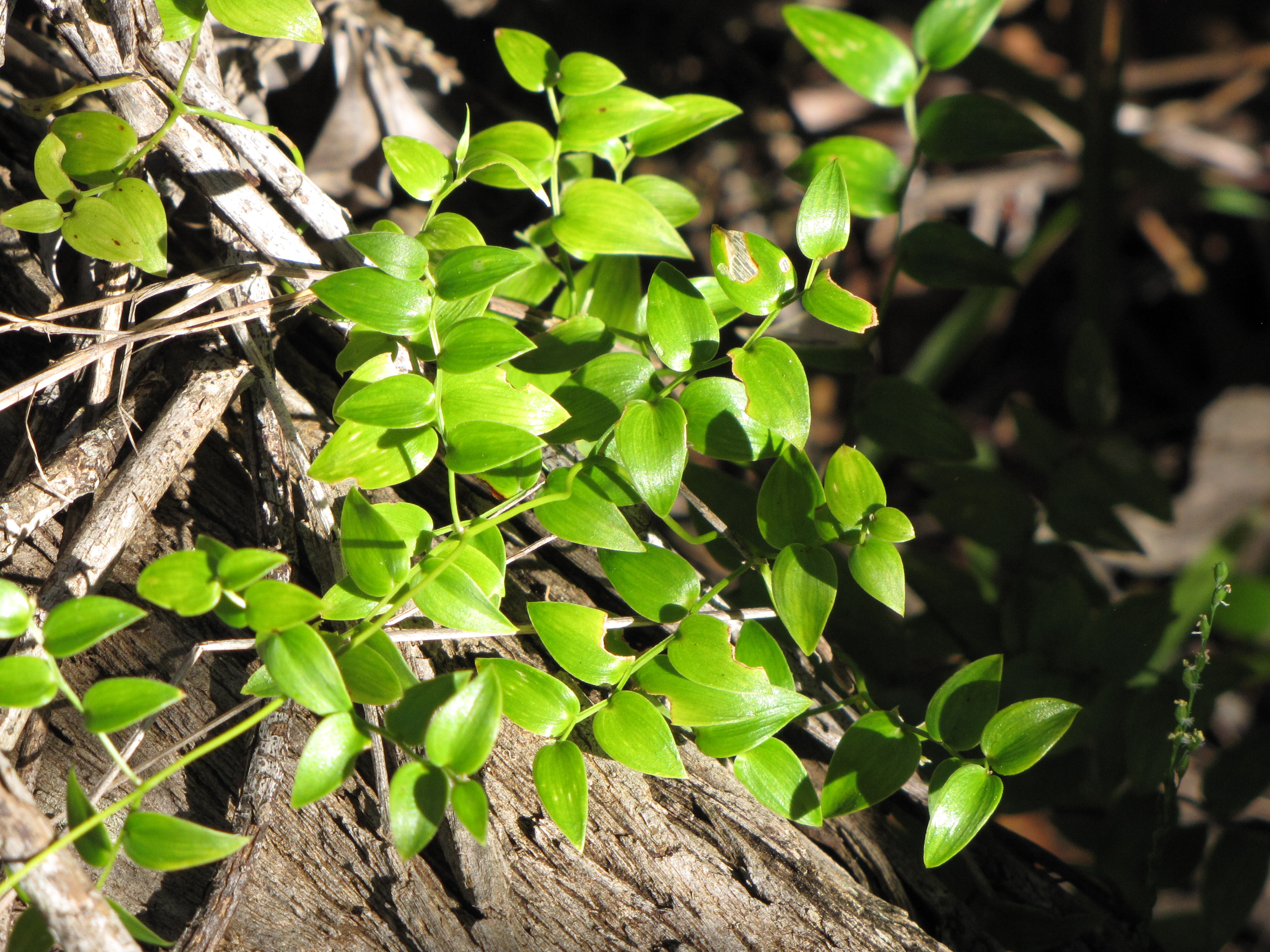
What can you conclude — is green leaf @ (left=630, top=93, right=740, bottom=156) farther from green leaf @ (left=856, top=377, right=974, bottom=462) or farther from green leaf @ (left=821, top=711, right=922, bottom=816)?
green leaf @ (left=821, top=711, right=922, bottom=816)

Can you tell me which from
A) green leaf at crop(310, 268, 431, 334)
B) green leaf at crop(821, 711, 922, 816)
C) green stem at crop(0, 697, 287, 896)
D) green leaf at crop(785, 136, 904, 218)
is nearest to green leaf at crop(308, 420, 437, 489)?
green leaf at crop(310, 268, 431, 334)

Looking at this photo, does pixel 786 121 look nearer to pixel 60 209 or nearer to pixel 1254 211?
pixel 1254 211

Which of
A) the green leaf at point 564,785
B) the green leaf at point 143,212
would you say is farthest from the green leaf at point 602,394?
the green leaf at point 143,212

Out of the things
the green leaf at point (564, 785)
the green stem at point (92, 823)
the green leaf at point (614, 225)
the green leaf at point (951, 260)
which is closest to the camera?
the green stem at point (92, 823)

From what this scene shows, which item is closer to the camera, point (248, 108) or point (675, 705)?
point (675, 705)

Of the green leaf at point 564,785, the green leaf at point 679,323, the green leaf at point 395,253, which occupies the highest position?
the green leaf at point 395,253

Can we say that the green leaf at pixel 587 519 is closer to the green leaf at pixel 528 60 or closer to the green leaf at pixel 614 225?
the green leaf at pixel 614 225

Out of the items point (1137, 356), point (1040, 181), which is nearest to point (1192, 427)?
point (1137, 356)

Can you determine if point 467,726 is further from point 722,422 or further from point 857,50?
Result: point 857,50
